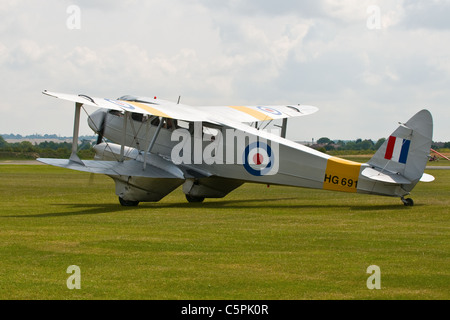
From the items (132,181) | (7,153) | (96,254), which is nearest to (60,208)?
(132,181)

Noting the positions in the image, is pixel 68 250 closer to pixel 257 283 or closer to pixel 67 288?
pixel 67 288

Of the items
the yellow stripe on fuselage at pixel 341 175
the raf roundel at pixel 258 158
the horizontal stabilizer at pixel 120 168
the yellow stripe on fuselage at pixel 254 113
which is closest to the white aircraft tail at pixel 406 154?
the yellow stripe on fuselage at pixel 341 175

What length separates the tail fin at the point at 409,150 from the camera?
55.3ft

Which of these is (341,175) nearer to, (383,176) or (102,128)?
(383,176)

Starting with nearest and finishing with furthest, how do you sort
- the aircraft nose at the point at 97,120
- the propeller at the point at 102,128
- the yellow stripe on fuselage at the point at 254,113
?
the propeller at the point at 102,128
the aircraft nose at the point at 97,120
the yellow stripe on fuselage at the point at 254,113

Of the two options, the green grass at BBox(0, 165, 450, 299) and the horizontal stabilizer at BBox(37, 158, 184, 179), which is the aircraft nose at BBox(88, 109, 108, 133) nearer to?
the horizontal stabilizer at BBox(37, 158, 184, 179)

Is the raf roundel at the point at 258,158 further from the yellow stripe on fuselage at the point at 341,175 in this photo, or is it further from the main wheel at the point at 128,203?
the main wheel at the point at 128,203

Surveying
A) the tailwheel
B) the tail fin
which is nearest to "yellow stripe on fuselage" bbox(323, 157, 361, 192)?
the tail fin

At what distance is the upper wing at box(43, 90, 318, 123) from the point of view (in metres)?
17.8

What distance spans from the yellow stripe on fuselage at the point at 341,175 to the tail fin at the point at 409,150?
Answer: 1.62ft

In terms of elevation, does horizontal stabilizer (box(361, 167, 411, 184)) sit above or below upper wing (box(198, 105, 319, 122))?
below

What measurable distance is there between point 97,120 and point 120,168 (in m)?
3.72

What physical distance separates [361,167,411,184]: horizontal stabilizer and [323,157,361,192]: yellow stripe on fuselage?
32 centimetres
